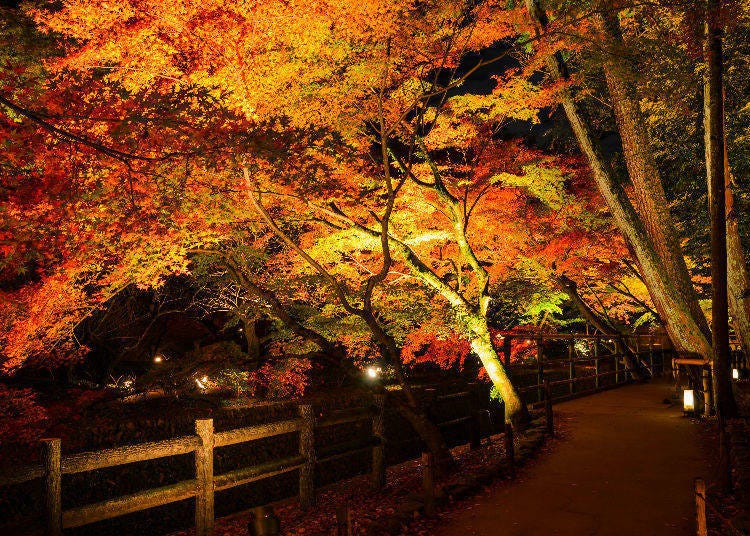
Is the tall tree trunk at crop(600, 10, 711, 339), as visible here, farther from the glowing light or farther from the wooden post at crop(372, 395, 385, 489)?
the glowing light

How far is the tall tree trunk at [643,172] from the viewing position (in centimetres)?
1184

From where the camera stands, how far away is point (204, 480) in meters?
5.92

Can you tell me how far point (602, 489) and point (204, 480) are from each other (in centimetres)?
478

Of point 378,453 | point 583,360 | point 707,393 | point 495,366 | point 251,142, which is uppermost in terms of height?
point 251,142

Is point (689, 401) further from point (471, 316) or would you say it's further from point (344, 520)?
point (344, 520)

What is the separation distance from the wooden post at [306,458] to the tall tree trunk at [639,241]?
27.3 ft

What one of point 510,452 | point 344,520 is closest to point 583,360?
point 510,452

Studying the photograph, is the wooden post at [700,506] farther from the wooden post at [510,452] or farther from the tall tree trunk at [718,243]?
the tall tree trunk at [718,243]

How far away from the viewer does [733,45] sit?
45.4 ft

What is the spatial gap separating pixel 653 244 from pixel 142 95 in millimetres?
10859

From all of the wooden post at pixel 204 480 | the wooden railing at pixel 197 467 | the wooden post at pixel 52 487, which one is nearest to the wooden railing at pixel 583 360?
the wooden railing at pixel 197 467

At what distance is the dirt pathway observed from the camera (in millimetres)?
5566

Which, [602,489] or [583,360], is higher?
[583,360]

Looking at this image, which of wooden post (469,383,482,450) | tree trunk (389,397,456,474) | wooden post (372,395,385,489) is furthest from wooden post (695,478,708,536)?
wooden post (469,383,482,450)
